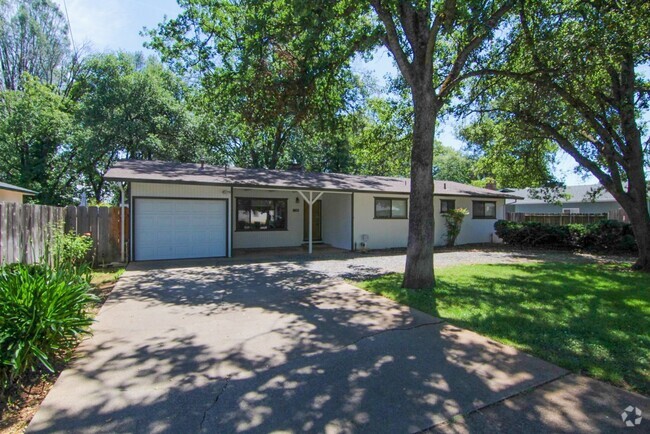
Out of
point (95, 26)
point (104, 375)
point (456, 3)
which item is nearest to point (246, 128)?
point (95, 26)

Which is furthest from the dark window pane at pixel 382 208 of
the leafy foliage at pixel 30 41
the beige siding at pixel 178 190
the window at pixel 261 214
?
the leafy foliage at pixel 30 41

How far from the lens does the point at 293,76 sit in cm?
963

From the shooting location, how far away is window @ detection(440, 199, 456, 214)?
16703 millimetres

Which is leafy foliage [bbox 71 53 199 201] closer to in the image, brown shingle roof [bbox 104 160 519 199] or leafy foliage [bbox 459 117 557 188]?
brown shingle roof [bbox 104 160 519 199]

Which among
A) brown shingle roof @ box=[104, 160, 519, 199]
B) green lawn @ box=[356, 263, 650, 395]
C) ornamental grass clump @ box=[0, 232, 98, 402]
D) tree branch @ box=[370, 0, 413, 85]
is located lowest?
green lawn @ box=[356, 263, 650, 395]

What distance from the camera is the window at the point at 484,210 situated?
17812 millimetres

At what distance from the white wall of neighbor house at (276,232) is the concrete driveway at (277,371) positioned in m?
7.96

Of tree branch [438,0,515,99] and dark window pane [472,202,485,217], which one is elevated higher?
tree branch [438,0,515,99]

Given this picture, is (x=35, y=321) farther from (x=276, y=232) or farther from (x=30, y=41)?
(x=30, y=41)

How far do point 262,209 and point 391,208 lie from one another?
211 inches

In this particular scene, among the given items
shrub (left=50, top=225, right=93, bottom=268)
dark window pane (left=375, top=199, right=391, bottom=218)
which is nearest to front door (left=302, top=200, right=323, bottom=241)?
dark window pane (left=375, top=199, right=391, bottom=218)

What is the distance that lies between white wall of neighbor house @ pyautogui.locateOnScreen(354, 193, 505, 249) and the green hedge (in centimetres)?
81

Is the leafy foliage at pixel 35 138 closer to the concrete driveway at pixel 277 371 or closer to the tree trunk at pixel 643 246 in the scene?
the concrete driveway at pixel 277 371

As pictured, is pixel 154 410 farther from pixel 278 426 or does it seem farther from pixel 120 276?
pixel 120 276
